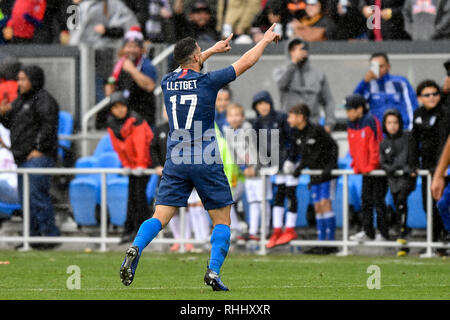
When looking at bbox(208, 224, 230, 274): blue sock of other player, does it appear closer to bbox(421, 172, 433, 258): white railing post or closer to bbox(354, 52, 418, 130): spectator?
bbox(421, 172, 433, 258): white railing post

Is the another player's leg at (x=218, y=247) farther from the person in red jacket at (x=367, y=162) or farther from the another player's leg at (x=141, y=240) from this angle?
the person in red jacket at (x=367, y=162)

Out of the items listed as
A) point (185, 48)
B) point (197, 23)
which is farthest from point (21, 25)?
point (185, 48)

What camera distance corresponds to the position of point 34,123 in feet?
54.2

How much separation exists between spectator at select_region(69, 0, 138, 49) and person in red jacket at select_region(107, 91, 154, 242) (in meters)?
2.94

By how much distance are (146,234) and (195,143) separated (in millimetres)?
923

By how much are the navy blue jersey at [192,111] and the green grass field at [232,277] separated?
4.14 feet

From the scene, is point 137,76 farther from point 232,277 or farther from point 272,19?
point 232,277

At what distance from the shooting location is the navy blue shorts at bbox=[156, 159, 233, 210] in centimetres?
1038

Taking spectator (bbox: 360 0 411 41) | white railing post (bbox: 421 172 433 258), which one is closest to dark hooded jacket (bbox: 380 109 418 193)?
white railing post (bbox: 421 172 433 258)
